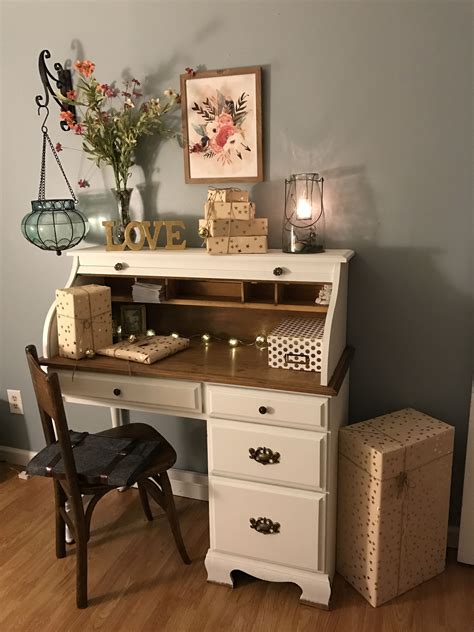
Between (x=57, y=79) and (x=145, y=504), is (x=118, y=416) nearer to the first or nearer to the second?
(x=145, y=504)

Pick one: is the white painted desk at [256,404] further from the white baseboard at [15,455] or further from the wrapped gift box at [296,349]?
the white baseboard at [15,455]

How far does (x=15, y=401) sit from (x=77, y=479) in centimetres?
114

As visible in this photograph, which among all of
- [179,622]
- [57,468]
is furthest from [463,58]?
[179,622]

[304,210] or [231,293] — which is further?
[231,293]

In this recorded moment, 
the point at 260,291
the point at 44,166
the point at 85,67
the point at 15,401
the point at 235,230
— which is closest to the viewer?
the point at 235,230

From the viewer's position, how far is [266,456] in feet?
6.12

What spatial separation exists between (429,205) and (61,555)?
1.93 metres

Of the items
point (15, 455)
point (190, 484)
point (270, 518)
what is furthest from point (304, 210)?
Answer: point (15, 455)

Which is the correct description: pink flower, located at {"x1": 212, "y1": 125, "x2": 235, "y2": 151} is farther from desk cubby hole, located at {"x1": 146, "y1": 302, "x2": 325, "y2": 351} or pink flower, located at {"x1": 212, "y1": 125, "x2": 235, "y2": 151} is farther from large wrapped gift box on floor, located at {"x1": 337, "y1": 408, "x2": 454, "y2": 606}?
large wrapped gift box on floor, located at {"x1": 337, "y1": 408, "x2": 454, "y2": 606}

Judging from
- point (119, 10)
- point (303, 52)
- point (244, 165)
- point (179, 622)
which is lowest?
point (179, 622)

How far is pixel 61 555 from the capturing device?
2.20m

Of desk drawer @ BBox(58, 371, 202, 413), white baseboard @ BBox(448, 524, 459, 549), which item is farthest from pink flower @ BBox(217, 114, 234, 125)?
white baseboard @ BBox(448, 524, 459, 549)

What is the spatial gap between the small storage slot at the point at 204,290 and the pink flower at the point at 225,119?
2.02 ft

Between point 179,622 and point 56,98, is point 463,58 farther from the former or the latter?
point 179,622
